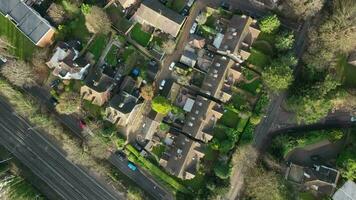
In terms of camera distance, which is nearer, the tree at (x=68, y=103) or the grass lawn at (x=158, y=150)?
the tree at (x=68, y=103)

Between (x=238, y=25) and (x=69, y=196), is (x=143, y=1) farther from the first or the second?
(x=69, y=196)

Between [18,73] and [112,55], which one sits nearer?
[18,73]

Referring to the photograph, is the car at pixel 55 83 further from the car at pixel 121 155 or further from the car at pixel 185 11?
the car at pixel 185 11

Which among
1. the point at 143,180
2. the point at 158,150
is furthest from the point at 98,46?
the point at 143,180

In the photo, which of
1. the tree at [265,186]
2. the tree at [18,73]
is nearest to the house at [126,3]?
the tree at [18,73]

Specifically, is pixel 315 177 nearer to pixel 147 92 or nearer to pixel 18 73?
pixel 147 92

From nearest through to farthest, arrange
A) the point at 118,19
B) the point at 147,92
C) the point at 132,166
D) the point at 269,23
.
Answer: the point at 269,23 < the point at 147,92 < the point at 132,166 < the point at 118,19
